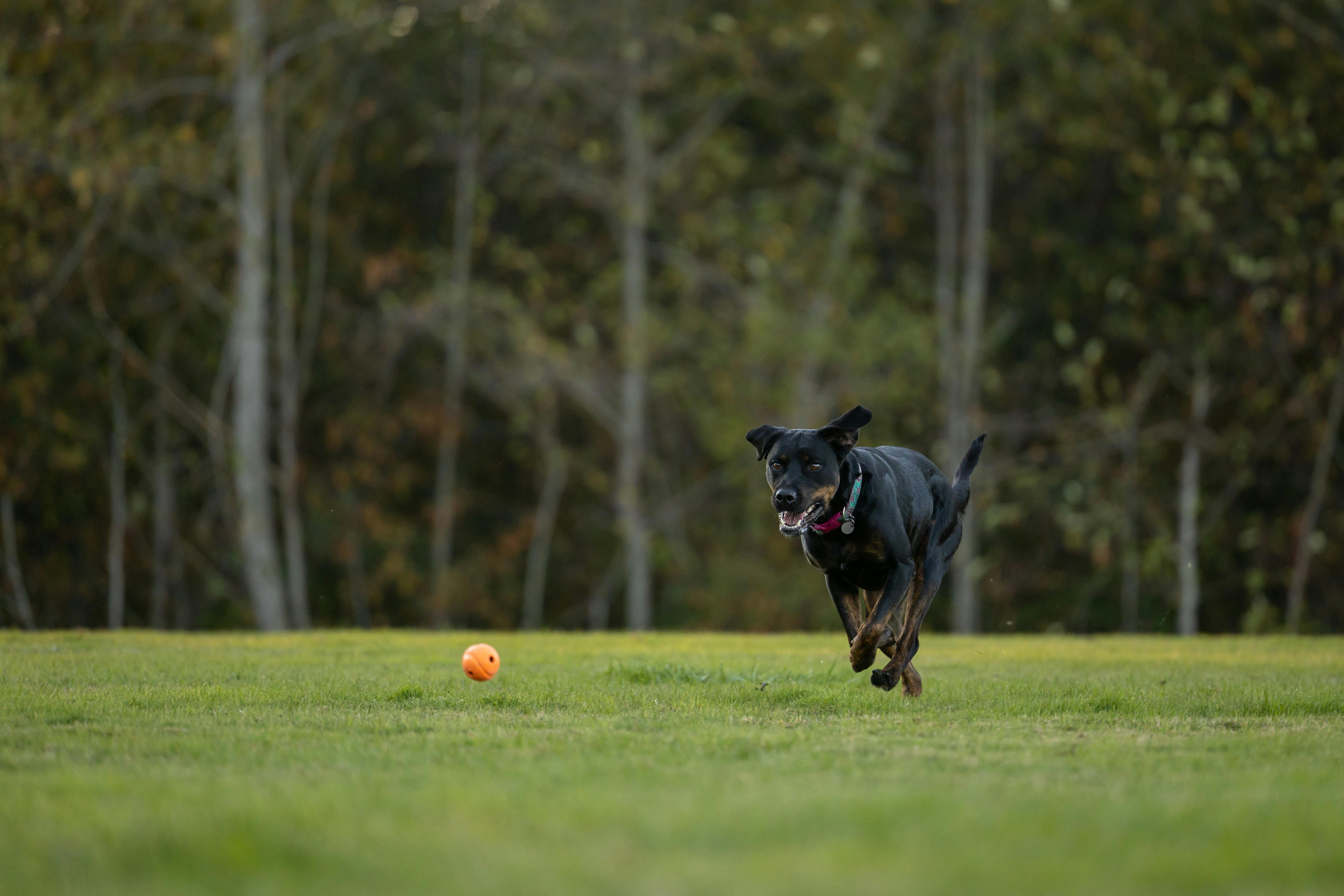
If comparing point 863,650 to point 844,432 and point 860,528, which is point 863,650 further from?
point 844,432

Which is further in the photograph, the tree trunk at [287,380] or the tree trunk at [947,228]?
the tree trunk at [287,380]

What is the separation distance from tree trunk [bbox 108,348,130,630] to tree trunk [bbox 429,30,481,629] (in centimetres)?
466

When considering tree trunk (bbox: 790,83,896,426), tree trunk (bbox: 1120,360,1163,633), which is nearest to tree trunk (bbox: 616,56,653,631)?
tree trunk (bbox: 790,83,896,426)

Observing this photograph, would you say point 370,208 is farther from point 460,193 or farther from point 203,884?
point 203,884

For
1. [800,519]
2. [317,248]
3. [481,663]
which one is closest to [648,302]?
[317,248]

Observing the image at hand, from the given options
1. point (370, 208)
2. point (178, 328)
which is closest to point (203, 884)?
point (178, 328)

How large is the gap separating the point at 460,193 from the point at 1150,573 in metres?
12.0

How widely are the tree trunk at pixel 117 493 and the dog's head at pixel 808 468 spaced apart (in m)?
15.7

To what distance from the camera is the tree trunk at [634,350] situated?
22.5m

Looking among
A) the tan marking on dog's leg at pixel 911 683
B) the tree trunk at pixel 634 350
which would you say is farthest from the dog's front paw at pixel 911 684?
the tree trunk at pixel 634 350

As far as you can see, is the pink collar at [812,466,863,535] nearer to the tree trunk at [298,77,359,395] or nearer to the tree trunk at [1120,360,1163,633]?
the tree trunk at [1120,360,1163,633]

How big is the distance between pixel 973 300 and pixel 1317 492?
17.7 ft

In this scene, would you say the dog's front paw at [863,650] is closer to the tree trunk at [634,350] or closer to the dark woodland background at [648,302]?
the dark woodland background at [648,302]

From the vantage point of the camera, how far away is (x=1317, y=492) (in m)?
19.6
